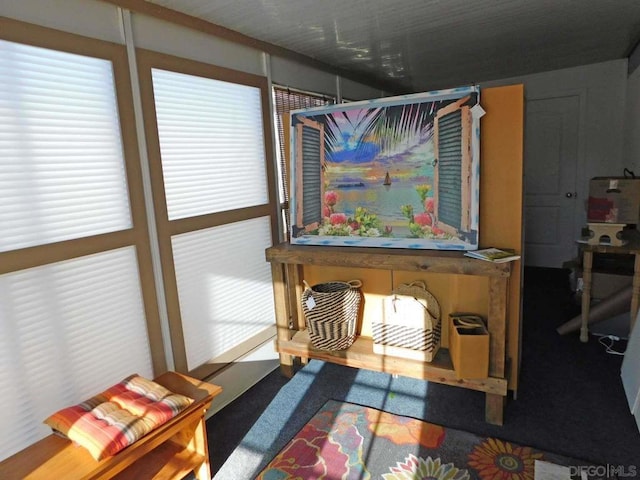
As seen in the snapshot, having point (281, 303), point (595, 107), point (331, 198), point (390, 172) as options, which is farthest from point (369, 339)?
point (595, 107)

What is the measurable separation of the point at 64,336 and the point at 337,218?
1574 millimetres

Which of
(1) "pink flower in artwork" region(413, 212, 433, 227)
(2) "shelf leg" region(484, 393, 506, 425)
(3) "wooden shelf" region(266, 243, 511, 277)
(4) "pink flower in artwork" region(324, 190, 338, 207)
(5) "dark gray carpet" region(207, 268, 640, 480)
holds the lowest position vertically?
(5) "dark gray carpet" region(207, 268, 640, 480)

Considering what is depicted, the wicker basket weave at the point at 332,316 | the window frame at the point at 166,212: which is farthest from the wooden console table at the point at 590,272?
the window frame at the point at 166,212

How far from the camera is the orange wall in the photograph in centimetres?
219

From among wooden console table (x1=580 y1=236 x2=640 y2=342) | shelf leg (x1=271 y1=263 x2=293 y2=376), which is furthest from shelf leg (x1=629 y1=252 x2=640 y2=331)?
shelf leg (x1=271 y1=263 x2=293 y2=376)

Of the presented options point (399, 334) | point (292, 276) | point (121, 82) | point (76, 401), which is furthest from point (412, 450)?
point (121, 82)

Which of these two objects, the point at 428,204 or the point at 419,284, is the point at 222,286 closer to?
the point at 419,284

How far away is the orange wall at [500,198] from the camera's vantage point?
2.19 meters

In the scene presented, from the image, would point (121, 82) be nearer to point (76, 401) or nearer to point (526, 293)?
point (76, 401)

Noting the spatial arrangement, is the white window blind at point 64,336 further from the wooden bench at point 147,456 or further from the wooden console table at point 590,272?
the wooden console table at point 590,272

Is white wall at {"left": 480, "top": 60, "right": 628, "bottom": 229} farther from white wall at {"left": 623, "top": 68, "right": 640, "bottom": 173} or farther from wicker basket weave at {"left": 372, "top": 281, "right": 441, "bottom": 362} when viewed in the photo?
wicker basket weave at {"left": 372, "top": 281, "right": 441, "bottom": 362}

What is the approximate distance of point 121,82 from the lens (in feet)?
6.56

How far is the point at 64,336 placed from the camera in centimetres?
185

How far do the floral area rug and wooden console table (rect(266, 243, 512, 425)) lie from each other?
0.26 m
